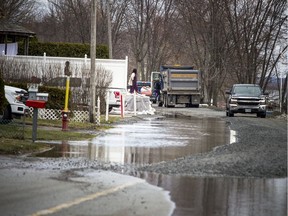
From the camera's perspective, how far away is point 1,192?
31.1 ft

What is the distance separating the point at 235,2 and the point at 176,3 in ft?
50.5

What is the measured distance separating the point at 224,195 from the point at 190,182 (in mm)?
1172

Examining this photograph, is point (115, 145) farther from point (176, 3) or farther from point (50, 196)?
point (176, 3)

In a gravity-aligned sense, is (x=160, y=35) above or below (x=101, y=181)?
above

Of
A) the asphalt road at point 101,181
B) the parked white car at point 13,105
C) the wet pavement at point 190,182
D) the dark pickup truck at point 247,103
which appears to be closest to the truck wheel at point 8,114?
the parked white car at point 13,105

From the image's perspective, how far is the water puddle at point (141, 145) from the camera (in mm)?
14656

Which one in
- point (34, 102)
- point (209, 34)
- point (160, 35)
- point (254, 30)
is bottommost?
point (34, 102)

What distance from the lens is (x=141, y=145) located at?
57.2ft

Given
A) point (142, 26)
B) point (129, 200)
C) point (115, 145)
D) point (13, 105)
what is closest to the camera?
point (129, 200)

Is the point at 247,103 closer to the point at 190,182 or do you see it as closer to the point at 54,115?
the point at 54,115

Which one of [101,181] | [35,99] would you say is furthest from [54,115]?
[101,181]

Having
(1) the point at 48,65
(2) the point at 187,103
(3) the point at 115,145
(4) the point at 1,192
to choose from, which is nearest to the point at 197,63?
(2) the point at 187,103

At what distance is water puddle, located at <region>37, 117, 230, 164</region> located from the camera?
48.1 feet

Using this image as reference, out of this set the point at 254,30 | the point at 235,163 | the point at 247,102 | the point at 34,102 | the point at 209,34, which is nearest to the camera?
the point at 235,163
